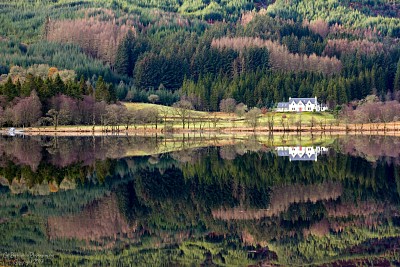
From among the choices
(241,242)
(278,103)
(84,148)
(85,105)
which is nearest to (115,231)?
(241,242)

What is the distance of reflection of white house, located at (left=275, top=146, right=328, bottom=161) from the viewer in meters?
57.3

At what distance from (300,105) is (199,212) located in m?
109

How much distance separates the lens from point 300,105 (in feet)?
454

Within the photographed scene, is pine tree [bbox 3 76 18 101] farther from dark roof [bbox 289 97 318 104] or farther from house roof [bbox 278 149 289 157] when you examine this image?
dark roof [bbox 289 97 318 104]

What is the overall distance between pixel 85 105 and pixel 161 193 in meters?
73.8

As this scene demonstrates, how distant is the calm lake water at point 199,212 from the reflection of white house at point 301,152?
3.64 meters

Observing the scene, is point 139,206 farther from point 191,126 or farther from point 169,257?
point 191,126

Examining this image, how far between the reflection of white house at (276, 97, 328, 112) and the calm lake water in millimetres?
84998

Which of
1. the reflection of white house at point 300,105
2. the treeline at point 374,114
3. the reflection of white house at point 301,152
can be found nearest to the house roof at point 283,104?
the reflection of white house at point 300,105

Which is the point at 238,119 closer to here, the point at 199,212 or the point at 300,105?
the point at 300,105

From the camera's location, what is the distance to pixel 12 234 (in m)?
27.5

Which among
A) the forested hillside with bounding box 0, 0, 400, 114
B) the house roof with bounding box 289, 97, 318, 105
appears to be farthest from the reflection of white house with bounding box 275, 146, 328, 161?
the house roof with bounding box 289, 97, 318, 105

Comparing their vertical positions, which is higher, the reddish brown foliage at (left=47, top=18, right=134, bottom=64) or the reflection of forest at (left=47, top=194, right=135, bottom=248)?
the reflection of forest at (left=47, top=194, right=135, bottom=248)

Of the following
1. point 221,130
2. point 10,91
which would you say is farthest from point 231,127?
point 10,91
